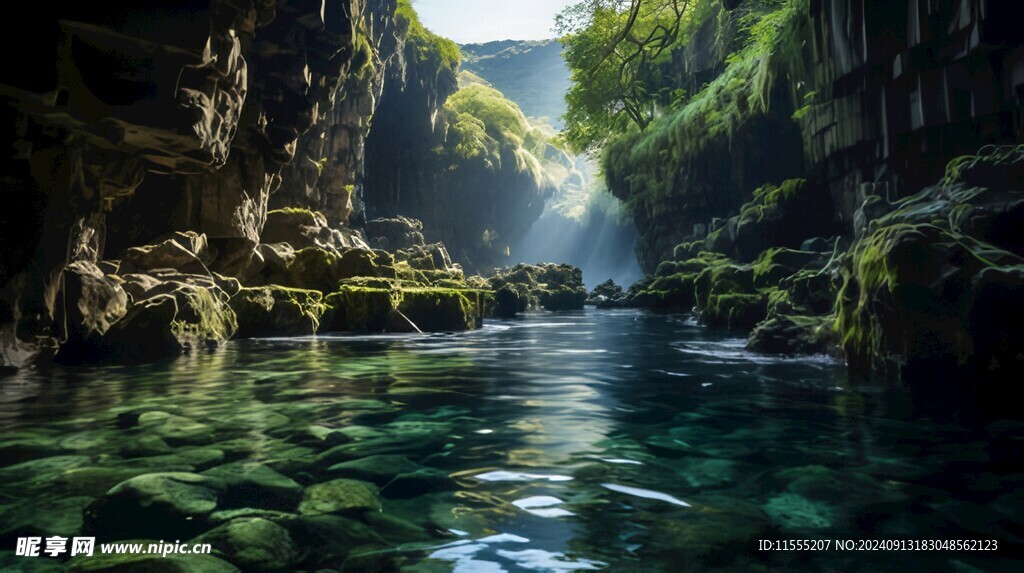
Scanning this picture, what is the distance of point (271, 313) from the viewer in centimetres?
1598

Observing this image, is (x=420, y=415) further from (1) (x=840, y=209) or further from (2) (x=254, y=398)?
(1) (x=840, y=209)

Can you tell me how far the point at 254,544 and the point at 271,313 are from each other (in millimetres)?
13935

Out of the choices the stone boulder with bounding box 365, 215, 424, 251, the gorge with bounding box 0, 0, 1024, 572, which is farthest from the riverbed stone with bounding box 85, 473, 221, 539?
the stone boulder with bounding box 365, 215, 424, 251

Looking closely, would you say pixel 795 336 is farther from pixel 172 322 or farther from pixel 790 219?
pixel 790 219

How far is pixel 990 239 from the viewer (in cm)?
784

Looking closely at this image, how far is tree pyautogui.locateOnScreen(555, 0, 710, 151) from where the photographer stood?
125ft

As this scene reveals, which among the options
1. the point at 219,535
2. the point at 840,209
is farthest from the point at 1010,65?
the point at 219,535

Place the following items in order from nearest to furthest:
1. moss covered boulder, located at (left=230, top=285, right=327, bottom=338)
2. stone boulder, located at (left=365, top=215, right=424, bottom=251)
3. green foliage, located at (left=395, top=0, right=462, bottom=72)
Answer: moss covered boulder, located at (left=230, top=285, right=327, bottom=338) < stone boulder, located at (left=365, top=215, right=424, bottom=251) < green foliage, located at (left=395, top=0, right=462, bottom=72)

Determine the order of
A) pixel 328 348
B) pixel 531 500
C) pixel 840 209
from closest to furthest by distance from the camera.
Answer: pixel 531 500, pixel 328 348, pixel 840 209

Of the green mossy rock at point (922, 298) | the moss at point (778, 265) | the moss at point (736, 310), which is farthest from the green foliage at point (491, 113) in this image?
the green mossy rock at point (922, 298)

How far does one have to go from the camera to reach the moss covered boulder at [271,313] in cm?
1573

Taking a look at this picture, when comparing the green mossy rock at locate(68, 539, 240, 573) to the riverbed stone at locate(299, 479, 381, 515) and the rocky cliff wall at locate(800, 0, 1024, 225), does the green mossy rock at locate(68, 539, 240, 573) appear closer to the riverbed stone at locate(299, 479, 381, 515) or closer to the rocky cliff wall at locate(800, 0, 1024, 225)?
the riverbed stone at locate(299, 479, 381, 515)

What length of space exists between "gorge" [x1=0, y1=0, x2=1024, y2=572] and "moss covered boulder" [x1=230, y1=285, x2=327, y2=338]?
0.06 meters

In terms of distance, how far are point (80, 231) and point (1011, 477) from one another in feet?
42.8
